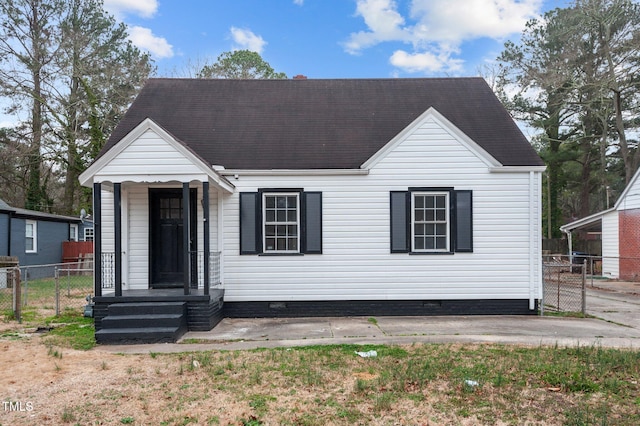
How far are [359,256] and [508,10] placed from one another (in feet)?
50.2

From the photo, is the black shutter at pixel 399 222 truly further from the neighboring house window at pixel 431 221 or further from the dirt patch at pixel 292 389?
the dirt patch at pixel 292 389

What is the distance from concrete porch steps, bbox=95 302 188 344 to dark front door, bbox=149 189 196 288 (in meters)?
1.62

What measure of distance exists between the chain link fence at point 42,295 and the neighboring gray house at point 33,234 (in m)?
1.57

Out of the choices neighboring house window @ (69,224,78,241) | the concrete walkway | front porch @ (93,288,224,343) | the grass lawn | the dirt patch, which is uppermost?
neighboring house window @ (69,224,78,241)

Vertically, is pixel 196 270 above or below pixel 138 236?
below

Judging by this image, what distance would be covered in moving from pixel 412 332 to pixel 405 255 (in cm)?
223

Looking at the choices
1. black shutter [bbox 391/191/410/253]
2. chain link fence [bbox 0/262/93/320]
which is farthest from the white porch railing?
black shutter [bbox 391/191/410/253]

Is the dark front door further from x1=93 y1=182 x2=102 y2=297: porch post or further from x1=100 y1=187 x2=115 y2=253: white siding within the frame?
x1=93 y1=182 x2=102 y2=297: porch post

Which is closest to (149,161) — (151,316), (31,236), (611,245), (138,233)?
(138,233)

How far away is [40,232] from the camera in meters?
21.8

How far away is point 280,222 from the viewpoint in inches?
402

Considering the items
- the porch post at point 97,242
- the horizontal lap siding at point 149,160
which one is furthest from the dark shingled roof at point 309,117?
the porch post at point 97,242

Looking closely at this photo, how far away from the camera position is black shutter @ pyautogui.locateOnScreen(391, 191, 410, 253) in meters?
10.2

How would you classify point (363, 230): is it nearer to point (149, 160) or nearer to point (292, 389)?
point (149, 160)
